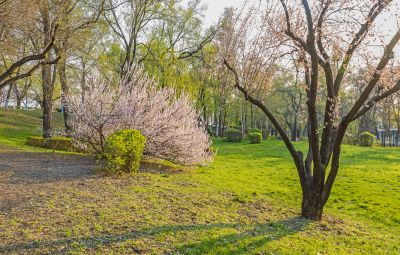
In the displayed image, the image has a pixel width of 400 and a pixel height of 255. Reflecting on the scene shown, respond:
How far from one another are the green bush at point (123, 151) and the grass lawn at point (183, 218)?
459mm

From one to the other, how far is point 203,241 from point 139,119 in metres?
7.18

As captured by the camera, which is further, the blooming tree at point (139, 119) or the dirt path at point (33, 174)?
the blooming tree at point (139, 119)

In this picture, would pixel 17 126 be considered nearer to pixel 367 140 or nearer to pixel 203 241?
pixel 203 241

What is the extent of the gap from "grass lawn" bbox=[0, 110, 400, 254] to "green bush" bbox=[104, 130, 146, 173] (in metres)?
0.46

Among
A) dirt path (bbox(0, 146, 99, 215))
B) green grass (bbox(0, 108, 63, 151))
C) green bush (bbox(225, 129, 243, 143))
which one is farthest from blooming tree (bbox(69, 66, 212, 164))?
green bush (bbox(225, 129, 243, 143))

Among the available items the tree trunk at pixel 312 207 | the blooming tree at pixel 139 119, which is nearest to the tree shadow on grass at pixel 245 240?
the tree trunk at pixel 312 207

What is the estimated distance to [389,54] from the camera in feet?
17.8

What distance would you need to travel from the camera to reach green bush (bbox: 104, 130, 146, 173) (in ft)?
31.6

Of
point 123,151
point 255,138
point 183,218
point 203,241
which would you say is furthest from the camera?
point 255,138

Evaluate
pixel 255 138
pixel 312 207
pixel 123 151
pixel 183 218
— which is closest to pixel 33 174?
pixel 123 151

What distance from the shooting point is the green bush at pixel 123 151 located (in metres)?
9.64

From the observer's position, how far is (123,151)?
386 inches

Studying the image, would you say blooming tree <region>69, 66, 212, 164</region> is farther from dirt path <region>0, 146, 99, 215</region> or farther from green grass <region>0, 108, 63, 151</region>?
green grass <region>0, 108, 63, 151</region>

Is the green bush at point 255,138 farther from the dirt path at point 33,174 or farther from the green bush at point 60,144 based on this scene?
the dirt path at point 33,174
